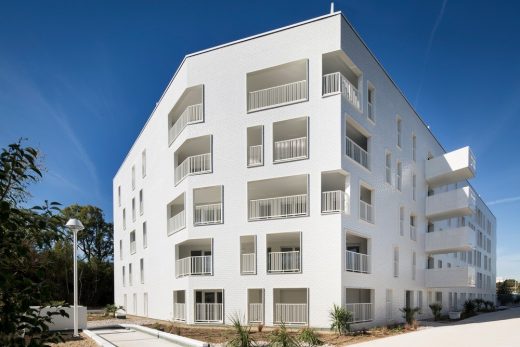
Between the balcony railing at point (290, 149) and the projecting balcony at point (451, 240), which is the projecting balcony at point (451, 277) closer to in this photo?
the projecting balcony at point (451, 240)

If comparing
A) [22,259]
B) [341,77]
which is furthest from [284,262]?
[22,259]

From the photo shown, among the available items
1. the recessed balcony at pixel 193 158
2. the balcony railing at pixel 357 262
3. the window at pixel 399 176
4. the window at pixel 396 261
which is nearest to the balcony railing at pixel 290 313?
the balcony railing at pixel 357 262

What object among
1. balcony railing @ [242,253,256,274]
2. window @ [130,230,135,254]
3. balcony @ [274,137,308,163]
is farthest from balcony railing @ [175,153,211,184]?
window @ [130,230,135,254]

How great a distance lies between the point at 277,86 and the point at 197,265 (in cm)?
990

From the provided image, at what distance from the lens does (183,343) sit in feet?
42.0

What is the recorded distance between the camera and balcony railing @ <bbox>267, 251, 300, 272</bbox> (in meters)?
19.8

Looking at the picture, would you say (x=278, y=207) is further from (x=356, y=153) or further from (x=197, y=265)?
(x=197, y=265)

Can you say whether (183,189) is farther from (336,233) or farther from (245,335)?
(245,335)

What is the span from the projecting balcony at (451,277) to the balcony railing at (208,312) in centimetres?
1639

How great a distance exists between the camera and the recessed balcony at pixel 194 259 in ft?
71.2

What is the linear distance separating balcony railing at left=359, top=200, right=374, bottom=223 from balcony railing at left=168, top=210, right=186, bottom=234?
918 centimetres

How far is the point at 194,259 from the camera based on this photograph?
878 inches

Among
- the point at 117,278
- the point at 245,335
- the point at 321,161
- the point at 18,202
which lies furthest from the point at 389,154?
the point at 117,278

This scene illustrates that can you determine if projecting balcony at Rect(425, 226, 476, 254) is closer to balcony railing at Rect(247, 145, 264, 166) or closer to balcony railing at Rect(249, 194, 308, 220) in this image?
balcony railing at Rect(249, 194, 308, 220)
